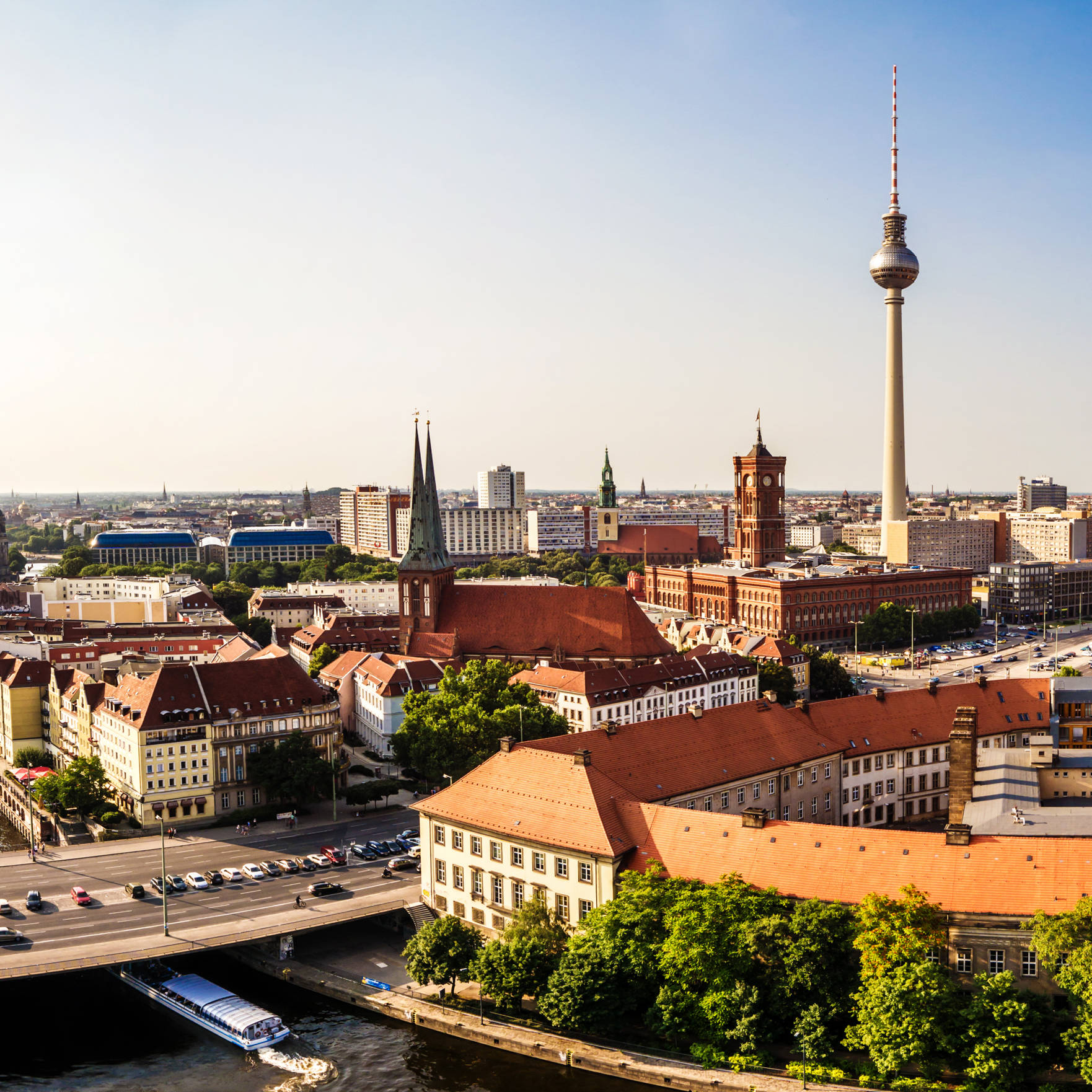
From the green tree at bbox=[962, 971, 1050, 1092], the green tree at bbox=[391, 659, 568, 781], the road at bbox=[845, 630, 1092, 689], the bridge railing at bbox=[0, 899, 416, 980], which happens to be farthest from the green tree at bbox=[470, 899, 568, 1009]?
the road at bbox=[845, 630, 1092, 689]

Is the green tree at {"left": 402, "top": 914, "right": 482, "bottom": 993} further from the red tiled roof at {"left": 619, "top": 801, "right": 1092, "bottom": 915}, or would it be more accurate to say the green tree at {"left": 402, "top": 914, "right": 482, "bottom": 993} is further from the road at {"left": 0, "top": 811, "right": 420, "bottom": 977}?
the red tiled roof at {"left": 619, "top": 801, "right": 1092, "bottom": 915}

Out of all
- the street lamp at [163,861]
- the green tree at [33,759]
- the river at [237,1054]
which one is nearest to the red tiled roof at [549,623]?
the green tree at [33,759]

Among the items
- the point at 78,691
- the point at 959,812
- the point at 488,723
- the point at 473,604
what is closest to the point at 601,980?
the point at 959,812

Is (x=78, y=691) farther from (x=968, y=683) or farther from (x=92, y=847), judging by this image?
(x=968, y=683)

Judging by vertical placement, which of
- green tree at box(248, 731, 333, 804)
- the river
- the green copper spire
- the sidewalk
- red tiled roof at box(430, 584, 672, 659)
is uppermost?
the green copper spire

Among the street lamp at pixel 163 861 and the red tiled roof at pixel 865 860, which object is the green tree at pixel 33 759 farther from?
the red tiled roof at pixel 865 860
